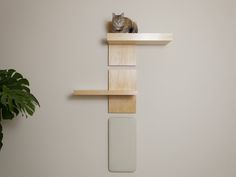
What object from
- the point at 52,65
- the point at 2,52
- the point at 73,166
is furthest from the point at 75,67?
the point at 73,166

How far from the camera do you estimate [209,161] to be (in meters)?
2.07

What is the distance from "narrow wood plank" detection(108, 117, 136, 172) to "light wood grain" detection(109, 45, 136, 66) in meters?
0.41

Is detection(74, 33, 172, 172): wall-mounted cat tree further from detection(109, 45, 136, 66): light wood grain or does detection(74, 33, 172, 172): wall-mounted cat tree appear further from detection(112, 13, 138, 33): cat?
detection(112, 13, 138, 33): cat

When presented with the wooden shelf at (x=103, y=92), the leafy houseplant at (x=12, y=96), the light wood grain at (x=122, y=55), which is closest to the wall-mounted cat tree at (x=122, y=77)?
the light wood grain at (x=122, y=55)

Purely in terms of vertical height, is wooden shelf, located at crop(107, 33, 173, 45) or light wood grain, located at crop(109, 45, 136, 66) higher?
wooden shelf, located at crop(107, 33, 173, 45)

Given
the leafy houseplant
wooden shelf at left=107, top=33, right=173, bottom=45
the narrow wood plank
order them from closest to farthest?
the leafy houseplant < wooden shelf at left=107, top=33, right=173, bottom=45 < the narrow wood plank

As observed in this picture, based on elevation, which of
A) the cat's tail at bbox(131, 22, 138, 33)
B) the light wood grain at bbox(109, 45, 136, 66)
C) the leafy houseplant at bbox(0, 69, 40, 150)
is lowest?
the leafy houseplant at bbox(0, 69, 40, 150)

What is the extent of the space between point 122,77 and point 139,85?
0.14 meters

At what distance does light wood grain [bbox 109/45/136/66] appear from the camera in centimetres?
206

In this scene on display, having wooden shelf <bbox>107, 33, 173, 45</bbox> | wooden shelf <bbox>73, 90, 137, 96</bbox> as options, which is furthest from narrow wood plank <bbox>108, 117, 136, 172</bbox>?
wooden shelf <bbox>107, 33, 173, 45</bbox>

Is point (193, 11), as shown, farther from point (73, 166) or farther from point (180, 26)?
point (73, 166)

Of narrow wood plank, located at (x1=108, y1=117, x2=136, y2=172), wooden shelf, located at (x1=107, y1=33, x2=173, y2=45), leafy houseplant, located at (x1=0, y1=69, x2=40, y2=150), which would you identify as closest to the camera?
leafy houseplant, located at (x1=0, y1=69, x2=40, y2=150)

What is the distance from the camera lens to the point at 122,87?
6.76ft

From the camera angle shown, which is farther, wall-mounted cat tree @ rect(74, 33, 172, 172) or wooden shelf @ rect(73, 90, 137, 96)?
wall-mounted cat tree @ rect(74, 33, 172, 172)
